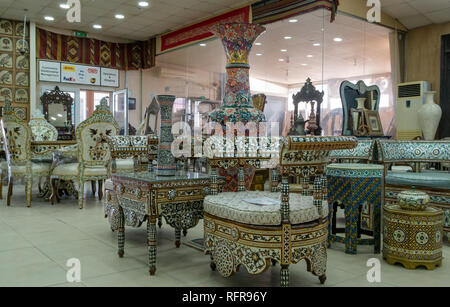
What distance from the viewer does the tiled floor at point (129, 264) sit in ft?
7.53

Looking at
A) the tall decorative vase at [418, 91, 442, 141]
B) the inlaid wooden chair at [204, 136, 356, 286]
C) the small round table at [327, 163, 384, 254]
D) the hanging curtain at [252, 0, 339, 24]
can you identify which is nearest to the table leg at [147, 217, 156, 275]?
the inlaid wooden chair at [204, 136, 356, 286]

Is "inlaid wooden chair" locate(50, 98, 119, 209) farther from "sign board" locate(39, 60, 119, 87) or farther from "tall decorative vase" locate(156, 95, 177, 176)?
"sign board" locate(39, 60, 119, 87)

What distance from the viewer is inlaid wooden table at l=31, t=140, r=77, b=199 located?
16.6 feet

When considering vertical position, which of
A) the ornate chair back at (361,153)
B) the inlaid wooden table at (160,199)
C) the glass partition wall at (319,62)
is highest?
the glass partition wall at (319,62)

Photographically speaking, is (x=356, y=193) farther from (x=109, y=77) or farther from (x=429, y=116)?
(x=109, y=77)

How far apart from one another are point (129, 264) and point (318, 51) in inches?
197

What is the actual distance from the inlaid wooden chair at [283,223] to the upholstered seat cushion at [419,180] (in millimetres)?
1524

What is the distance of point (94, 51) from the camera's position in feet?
32.3

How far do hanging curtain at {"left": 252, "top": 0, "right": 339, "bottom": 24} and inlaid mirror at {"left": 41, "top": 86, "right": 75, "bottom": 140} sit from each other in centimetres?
431

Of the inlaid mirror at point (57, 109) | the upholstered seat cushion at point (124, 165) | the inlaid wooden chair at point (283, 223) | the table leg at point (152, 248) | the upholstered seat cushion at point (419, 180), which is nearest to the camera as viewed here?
the inlaid wooden chair at point (283, 223)

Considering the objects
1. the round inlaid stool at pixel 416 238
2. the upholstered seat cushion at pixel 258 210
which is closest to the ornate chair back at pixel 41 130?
the upholstered seat cushion at pixel 258 210

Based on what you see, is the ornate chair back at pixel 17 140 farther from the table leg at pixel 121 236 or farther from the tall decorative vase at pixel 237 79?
the tall decorative vase at pixel 237 79

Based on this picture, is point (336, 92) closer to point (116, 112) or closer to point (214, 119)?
point (214, 119)

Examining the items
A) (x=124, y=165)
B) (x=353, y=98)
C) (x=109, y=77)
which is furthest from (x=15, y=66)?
(x=353, y=98)
